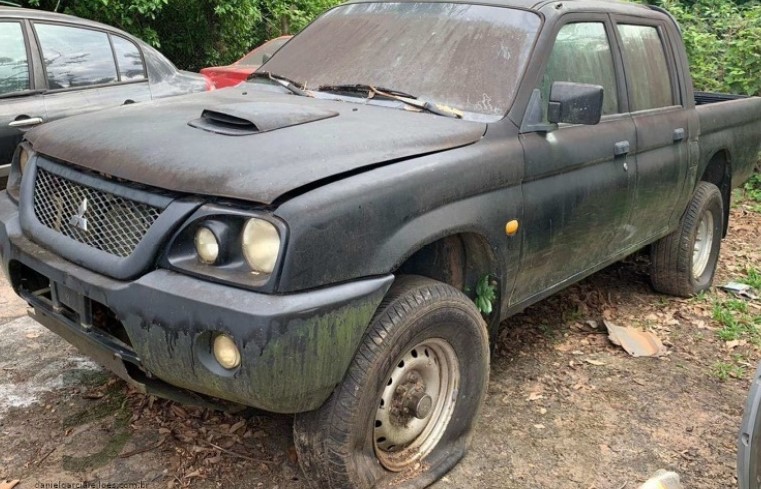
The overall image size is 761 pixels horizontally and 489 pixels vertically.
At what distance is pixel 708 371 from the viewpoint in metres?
4.13

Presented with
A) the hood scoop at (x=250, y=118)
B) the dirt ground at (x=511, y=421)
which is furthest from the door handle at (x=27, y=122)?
the hood scoop at (x=250, y=118)

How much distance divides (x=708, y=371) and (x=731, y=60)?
6.26 metres

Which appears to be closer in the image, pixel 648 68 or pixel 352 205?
pixel 352 205

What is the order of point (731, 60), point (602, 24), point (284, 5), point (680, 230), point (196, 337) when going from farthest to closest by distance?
point (284, 5) → point (731, 60) → point (680, 230) → point (602, 24) → point (196, 337)

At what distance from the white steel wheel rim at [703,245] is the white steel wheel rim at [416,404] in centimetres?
300

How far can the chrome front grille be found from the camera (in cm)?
251

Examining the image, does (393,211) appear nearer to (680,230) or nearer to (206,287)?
(206,287)

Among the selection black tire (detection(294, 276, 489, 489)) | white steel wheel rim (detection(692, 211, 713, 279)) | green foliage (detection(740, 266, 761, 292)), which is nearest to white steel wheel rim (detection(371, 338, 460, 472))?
black tire (detection(294, 276, 489, 489))

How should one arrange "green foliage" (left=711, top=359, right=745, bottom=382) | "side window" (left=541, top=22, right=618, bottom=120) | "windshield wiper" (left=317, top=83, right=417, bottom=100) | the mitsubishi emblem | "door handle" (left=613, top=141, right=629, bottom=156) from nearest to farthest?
1. the mitsubishi emblem
2. "windshield wiper" (left=317, top=83, right=417, bottom=100)
3. "side window" (left=541, top=22, right=618, bottom=120)
4. "door handle" (left=613, top=141, right=629, bottom=156)
5. "green foliage" (left=711, top=359, right=745, bottom=382)

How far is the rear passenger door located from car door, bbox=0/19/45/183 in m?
4.08

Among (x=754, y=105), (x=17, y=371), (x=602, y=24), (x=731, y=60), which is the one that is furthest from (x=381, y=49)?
(x=731, y=60)

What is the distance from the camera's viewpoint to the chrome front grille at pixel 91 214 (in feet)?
8.23

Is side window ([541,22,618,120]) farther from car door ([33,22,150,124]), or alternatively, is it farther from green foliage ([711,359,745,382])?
car door ([33,22,150,124])

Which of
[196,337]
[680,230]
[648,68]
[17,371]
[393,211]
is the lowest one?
[17,371]
